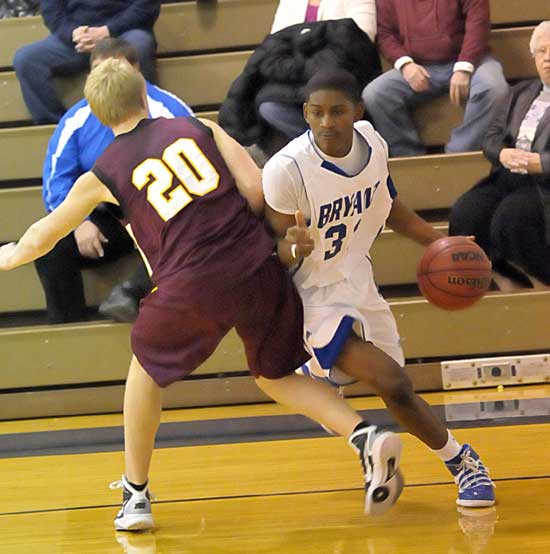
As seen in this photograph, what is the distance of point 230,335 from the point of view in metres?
5.02

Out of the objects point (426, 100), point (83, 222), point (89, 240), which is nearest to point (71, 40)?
point (83, 222)

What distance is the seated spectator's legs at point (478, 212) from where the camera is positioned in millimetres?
4965

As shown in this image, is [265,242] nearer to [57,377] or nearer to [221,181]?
[221,181]

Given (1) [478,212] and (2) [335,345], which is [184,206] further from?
(1) [478,212]

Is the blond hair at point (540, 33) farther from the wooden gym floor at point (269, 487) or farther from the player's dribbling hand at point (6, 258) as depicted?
the player's dribbling hand at point (6, 258)

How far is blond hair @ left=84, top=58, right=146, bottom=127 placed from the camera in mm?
3131

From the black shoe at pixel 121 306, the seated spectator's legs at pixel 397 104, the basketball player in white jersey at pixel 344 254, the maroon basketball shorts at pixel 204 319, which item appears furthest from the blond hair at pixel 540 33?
the maroon basketball shorts at pixel 204 319

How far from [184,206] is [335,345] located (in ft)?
2.10

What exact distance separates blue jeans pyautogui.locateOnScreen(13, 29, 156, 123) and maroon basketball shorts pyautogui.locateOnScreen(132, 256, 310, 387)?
9.75 feet

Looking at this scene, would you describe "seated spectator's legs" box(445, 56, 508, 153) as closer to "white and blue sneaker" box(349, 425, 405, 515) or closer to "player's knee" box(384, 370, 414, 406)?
"player's knee" box(384, 370, 414, 406)

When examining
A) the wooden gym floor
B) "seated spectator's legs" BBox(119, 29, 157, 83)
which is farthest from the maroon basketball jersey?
"seated spectator's legs" BBox(119, 29, 157, 83)

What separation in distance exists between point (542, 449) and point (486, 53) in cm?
267

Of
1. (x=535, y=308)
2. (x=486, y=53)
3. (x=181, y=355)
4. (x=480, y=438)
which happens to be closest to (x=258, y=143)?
(x=486, y=53)

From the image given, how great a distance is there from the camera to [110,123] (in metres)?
3.19
